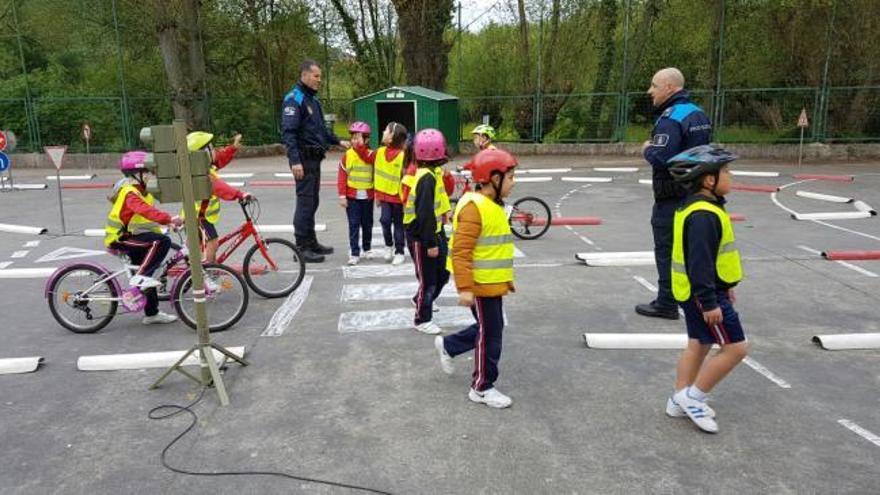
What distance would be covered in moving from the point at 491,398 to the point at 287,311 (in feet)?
9.58

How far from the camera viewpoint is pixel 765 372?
4984mm

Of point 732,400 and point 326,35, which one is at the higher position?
point 326,35

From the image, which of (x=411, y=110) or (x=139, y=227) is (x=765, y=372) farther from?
(x=411, y=110)

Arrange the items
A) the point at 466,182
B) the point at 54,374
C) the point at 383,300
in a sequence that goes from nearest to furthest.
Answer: the point at 54,374, the point at 383,300, the point at 466,182

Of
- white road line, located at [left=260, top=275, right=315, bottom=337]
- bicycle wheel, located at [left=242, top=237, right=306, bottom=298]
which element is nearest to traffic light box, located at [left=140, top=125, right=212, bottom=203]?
white road line, located at [left=260, top=275, right=315, bottom=337]

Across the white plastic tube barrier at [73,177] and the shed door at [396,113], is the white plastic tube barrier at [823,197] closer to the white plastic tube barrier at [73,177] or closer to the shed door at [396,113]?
the shed door at [396,113]

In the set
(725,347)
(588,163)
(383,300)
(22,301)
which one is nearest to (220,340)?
(383,300)

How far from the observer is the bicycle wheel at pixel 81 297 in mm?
5961

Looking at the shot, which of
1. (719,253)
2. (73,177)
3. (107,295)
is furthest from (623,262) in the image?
(73,177)

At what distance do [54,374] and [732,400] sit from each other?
5120 mm

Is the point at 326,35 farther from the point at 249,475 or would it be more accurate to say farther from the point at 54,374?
the point at 249,475

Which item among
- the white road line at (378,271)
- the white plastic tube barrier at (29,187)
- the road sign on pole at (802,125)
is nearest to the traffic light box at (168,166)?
the white road line at (378,271)

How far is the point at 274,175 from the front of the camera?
1933 cm

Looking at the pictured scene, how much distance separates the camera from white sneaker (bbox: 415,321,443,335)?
584cm
